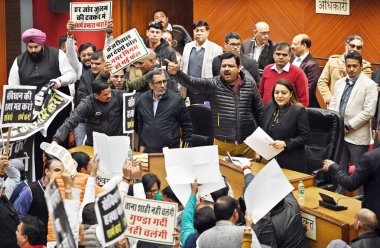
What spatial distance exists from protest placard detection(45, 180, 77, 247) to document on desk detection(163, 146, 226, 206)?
2.69m

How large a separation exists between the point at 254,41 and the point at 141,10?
5154mm

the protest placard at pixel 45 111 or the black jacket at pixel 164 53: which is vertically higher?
the black jacket at pixel 164 53

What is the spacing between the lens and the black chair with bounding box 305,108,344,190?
33.0 ft

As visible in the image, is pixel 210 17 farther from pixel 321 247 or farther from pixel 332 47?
pixel 321 247

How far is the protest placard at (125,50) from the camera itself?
11.5 metres

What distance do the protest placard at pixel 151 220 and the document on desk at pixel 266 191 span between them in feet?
2.16

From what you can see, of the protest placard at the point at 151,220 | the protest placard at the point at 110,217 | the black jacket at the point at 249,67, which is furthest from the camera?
the black jacket at the point at 249,67

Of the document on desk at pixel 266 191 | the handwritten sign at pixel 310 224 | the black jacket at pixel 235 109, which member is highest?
the black jacket at pixel 235 109

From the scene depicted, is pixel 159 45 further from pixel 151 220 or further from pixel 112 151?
pixel 151 220

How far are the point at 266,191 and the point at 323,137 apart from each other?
2.62 m

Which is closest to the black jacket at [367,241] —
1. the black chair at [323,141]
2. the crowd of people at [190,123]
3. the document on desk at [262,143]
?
the crowd of people at [190,123]

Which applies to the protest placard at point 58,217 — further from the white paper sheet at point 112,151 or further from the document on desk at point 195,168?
the white paper sheet at point 112,151

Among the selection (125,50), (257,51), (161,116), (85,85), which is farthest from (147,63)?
(257,51)

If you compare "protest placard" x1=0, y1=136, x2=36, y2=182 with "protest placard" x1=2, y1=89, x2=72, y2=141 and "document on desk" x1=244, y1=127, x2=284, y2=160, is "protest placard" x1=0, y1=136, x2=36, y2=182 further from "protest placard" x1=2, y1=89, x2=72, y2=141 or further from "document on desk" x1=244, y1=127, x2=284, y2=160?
"document on desk" x1=244, y1=127, x2=284, y2=160
